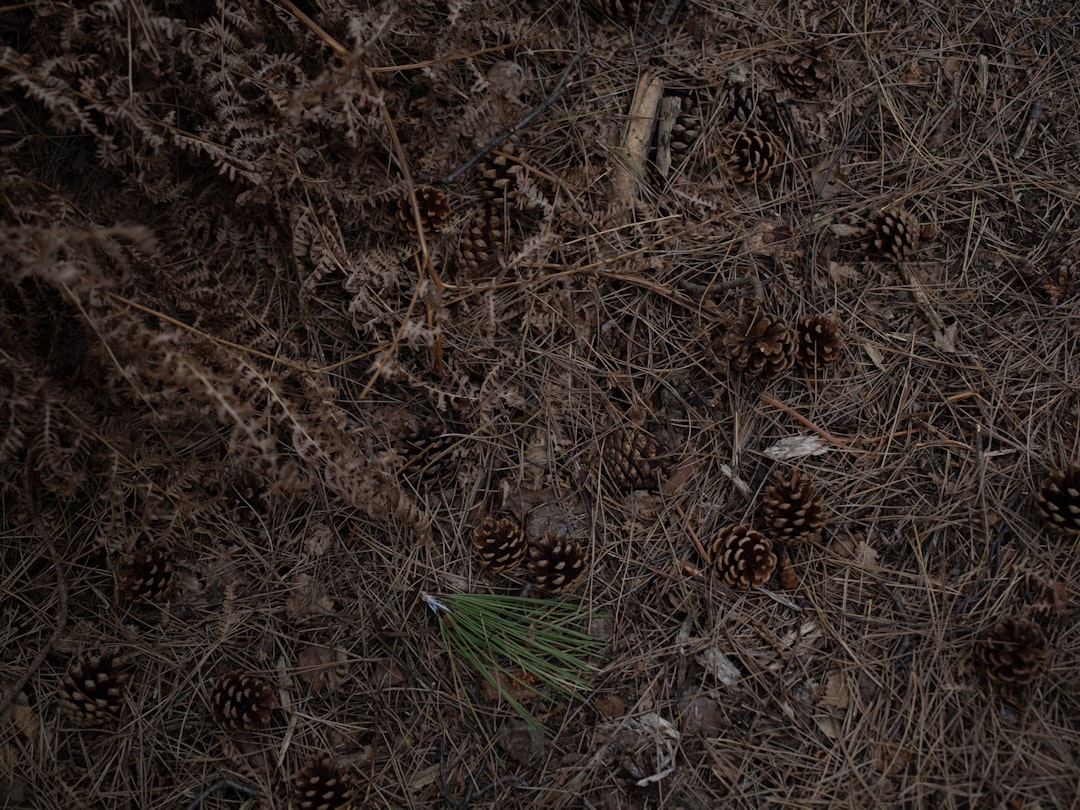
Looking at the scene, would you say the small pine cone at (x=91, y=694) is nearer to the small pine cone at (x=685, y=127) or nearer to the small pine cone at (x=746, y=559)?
the small pine cone at (x=746, y=559)

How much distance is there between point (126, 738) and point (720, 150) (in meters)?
2.80

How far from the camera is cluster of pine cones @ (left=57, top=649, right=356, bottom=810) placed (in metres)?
2.09

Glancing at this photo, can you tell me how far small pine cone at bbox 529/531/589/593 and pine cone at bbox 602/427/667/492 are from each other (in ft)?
0.92

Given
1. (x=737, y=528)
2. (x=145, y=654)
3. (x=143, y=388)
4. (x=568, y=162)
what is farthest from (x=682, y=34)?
(x=145, y=654)

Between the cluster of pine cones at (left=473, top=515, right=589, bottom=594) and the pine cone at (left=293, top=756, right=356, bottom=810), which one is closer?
the pine cone at (left=293, top=756, right=356, bottom=810)

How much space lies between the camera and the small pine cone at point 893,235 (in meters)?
2.38

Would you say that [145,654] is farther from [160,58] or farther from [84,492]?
[160,58]

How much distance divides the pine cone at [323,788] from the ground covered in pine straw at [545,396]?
2.1 inches

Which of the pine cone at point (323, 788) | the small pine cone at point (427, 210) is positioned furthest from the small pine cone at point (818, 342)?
the pine cone at point (323, 788)

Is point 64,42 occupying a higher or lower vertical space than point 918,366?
higher

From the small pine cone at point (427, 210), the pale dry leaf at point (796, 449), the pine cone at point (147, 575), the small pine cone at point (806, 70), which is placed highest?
the small pine cone at point (806, 70)

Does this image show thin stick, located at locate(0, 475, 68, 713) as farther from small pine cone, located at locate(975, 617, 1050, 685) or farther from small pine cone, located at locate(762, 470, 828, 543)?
small pine cone, located at locate(975, 617, 1050, 685)

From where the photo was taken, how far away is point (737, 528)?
7.27 ft

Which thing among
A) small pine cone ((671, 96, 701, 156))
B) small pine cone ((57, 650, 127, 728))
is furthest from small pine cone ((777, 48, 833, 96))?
small pine cone ((57, 650, 127, 728))
